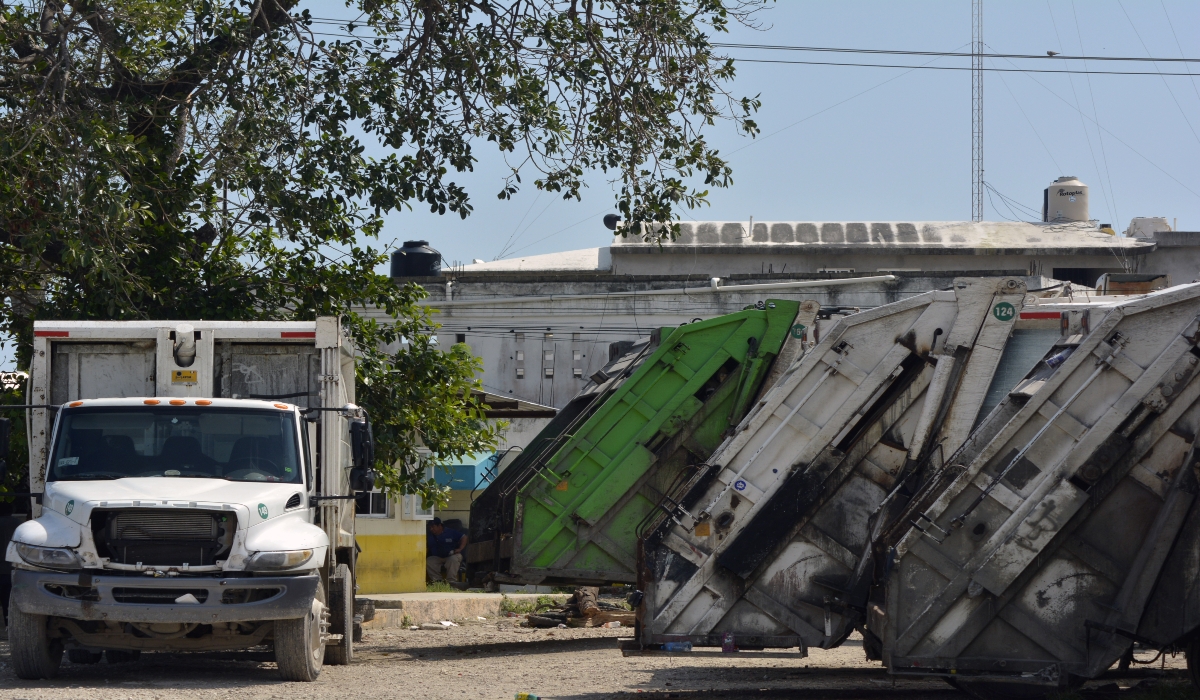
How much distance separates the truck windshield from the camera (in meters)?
8.94

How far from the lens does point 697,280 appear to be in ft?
85.9

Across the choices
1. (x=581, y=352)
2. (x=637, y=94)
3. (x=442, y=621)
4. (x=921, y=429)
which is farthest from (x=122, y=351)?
(x=581, y=352)

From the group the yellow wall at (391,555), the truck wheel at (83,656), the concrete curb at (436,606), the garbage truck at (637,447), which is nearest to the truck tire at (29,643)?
the truck wheel at (83,656)

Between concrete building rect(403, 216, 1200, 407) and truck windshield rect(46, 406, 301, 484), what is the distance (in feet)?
49.2

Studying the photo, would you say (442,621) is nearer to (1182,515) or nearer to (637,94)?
(637,94)

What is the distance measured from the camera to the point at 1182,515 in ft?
23.1

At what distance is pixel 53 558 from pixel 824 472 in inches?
194

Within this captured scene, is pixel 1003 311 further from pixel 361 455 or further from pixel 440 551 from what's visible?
pixel 440 551

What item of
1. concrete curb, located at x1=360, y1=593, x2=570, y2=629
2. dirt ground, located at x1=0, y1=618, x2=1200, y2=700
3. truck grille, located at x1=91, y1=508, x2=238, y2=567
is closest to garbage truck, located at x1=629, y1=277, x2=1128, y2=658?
dirt ground, located at x1=0, y1=618, x2=1200, y2=700

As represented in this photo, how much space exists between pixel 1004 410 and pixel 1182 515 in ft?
3.54

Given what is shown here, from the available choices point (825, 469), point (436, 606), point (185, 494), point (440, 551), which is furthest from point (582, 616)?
point (185, 494)

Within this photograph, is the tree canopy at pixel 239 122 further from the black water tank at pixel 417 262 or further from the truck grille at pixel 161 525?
the black water tank at pixel 417 262

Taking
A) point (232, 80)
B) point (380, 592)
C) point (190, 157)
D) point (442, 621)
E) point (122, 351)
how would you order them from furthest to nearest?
1. point (380, 592)
2. point (442, 621)
3. point (190, 157)
4. point (232, 80)
5. point (122, 351)

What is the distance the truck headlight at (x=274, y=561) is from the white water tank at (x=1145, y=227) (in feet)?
97.9
